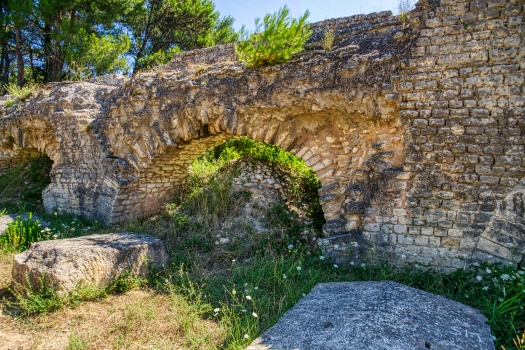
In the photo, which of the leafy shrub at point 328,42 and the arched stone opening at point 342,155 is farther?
the leafy shrub at point 328,42

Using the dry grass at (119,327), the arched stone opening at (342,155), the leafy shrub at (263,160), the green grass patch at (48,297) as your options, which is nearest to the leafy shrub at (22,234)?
the green grass patch at (48,297)

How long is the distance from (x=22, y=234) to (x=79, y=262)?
7.46ft

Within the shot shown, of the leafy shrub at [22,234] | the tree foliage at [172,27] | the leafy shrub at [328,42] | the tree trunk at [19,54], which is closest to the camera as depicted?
the leafy shrub at [328,42]

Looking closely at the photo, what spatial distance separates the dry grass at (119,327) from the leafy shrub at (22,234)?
1917mm

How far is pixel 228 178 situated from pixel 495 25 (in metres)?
4.50

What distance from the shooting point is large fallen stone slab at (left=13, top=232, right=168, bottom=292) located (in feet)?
10.1

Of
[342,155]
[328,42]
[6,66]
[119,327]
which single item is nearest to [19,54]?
[6,66]

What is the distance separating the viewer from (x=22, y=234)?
4645 mm

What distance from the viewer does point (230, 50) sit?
6742 millimetres

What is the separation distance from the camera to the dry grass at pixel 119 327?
253 cm

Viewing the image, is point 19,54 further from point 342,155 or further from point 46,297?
point 342,155

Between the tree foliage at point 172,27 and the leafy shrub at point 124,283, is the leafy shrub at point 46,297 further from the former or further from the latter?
the tree foliage at point 172,27

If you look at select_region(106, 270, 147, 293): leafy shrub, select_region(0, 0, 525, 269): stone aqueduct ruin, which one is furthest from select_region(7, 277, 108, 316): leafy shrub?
select_region(0, 0, 525, 269): stone aqueduct ruin

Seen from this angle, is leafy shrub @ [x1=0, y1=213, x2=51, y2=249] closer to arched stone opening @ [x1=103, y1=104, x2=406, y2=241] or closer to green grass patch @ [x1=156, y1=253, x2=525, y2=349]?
green grass patch @ [x1=156, y1=253, x2=525, y2=349]
